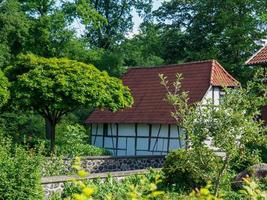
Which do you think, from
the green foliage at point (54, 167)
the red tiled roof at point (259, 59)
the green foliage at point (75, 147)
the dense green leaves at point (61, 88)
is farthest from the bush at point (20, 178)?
the red tiled roof at point (259, 59)

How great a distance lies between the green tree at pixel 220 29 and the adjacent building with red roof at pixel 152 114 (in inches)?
255

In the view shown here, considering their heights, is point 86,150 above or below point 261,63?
below

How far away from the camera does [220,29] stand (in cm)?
3366

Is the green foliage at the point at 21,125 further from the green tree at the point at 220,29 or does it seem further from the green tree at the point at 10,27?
the green tree at the point at 220,29

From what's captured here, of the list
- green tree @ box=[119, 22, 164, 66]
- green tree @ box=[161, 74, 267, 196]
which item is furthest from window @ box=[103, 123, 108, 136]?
green tree @ box=[161, 74, 267, 196]

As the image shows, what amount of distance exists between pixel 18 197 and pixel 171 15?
2739 centimetres

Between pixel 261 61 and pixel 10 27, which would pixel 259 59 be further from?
pixel 10 27

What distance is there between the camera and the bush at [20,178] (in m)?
10.7

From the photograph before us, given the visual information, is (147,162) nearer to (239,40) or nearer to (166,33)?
(239,40)

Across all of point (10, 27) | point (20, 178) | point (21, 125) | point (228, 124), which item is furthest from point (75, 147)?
point (228, 124)

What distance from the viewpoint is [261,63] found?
73.7 feet

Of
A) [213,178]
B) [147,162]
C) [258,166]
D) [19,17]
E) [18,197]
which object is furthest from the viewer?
[19,17]

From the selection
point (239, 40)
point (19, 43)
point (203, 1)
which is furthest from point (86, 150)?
point (203, 1)

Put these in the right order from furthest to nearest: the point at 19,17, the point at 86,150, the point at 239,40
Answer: the point at 239,40, the point at 19,17, the point at 86,150
